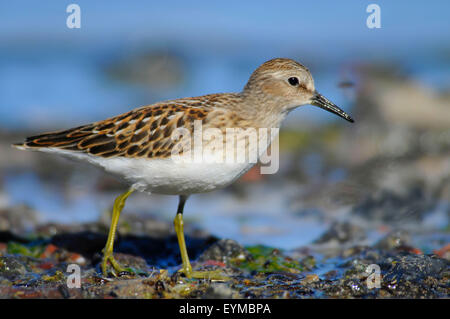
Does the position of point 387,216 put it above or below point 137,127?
below

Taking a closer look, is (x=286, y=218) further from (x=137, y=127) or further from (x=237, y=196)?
(x=137, y=127)

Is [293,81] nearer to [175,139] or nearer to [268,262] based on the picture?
[175,139]

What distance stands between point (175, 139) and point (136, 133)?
49 centimetres

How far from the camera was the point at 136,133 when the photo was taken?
20.4 feet

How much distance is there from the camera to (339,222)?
27.8 feet

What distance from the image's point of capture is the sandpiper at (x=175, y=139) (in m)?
5.91

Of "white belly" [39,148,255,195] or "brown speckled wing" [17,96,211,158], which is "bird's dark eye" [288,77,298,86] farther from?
"white belly" [39,148,255,195]

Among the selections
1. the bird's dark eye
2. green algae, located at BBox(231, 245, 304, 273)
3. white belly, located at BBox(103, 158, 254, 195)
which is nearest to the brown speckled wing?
white belly, located at BBox(103, 158, 254, 195)

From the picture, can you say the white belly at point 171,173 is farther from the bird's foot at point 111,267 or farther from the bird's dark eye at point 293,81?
the bird's dark eye at point 293,81

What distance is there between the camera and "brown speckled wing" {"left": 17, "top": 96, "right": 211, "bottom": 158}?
6.07 metres

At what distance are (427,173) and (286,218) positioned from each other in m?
2.73

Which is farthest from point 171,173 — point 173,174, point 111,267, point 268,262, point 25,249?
point 25,249
